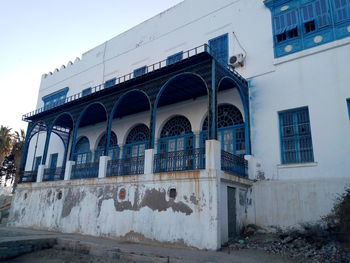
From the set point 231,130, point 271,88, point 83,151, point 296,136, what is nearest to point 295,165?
point 296,136

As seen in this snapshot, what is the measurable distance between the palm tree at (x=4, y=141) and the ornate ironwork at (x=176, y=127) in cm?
2453

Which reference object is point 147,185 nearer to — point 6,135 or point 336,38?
point 336,38

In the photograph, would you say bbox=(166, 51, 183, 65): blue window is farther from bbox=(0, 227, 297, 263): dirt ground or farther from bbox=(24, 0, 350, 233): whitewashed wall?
bbox=(0, 227, 297, 263): dirt ground

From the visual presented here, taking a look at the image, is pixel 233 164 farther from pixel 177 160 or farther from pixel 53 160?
pixel 53 160

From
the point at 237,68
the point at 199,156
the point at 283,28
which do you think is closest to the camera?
the point at 199,156

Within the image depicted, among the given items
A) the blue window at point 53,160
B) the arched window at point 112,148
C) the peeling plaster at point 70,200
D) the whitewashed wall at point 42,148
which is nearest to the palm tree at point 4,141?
the whitewashed wall at point 42,148

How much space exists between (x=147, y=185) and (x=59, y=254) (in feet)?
10.0

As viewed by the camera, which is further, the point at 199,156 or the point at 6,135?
the point at 6,135

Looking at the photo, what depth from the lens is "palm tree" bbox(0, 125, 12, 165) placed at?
2961 cm

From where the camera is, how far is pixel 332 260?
226 inches

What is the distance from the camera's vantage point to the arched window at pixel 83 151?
618 inches

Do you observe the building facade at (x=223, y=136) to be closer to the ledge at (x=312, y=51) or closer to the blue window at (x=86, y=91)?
the ledge at (x=312, y=51)

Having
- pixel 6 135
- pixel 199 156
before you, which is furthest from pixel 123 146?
pixel 6 135

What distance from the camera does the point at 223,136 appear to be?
10.6 meters
